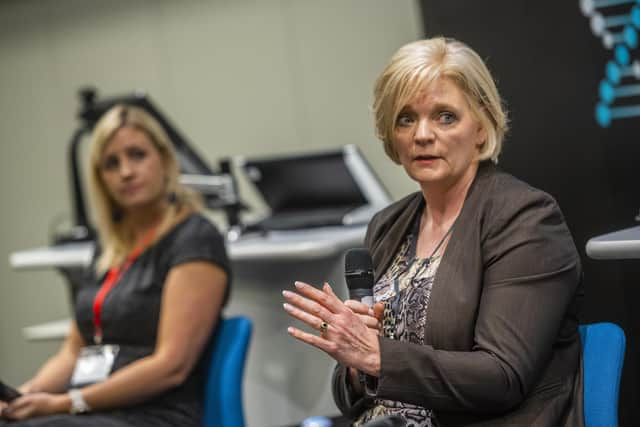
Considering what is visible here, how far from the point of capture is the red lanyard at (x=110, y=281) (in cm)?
287

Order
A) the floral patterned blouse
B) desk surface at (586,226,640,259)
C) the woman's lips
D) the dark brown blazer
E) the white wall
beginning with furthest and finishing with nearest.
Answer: the white wall
the woman's lips
desk surface at (586,226,640,259)
the floral patterned blouse
the dark brown blazer

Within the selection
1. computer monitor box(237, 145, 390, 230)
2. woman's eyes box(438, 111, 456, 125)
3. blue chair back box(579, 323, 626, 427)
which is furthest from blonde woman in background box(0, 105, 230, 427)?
blue chair back box(579, 323, 626, 427)

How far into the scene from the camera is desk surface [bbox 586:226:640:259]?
203cm

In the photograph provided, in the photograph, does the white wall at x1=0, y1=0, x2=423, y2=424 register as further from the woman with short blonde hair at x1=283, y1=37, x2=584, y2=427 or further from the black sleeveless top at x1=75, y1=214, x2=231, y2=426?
the woman with short blonde hair at x1=283, y1=37, x2=584, y2=427

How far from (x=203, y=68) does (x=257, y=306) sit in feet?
7.48

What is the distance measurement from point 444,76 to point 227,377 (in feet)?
4.01

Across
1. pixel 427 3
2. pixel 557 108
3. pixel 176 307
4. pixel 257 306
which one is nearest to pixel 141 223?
pixel 176 307

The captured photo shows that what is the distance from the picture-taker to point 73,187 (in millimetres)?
4785

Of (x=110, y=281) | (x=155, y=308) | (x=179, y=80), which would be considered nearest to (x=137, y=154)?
(x=110, y=281)

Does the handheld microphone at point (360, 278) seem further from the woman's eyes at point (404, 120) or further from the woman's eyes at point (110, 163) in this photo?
the woman's eyes at point (110, 163)

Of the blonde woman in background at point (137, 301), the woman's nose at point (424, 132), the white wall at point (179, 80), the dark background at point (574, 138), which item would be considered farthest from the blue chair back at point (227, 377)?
the white wall at point (179, 80)

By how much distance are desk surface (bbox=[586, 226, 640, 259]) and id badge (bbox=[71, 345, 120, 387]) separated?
147 centimetres

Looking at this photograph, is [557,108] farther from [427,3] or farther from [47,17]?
[47,17]

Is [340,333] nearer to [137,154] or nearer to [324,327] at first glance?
[324,327]
